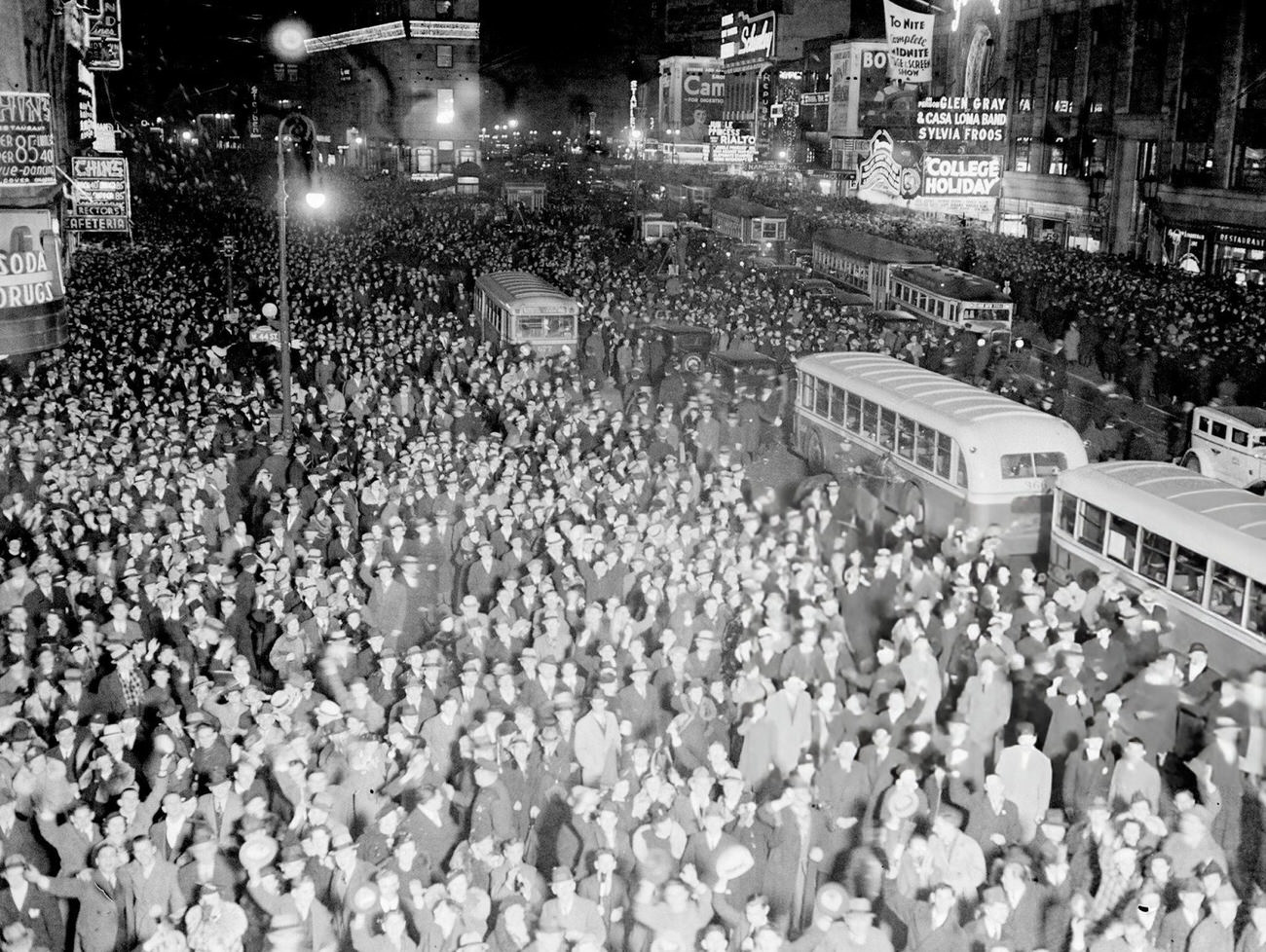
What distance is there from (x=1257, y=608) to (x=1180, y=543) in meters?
1.16

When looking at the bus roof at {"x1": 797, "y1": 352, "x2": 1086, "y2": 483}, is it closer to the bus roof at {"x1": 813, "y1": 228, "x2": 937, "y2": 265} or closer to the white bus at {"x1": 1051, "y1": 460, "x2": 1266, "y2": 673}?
the white bus at {"x1": 1051, "y1": 460, "x2": 1266, "y2": 673}

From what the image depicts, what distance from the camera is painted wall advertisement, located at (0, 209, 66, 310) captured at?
1856 cm

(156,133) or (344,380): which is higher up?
(156,133)

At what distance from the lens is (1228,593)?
11.4m

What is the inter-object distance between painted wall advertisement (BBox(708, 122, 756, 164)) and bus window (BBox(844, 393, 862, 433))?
8265 centimetres

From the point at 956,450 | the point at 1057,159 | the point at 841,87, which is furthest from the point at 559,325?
the point at 1057,159

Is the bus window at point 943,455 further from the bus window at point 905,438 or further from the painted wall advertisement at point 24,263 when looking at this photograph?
the painted wall advertisement at point 24,263

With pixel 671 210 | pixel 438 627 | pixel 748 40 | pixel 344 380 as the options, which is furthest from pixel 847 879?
pixel 748 40

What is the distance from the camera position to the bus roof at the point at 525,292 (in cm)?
2656

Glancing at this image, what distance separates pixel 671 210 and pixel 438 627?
61200mm

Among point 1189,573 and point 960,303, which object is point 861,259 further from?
point 1189,573

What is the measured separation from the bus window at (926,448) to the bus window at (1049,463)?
1.25 metres

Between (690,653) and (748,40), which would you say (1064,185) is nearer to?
(690,653)

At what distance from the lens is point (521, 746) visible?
8.27 m
